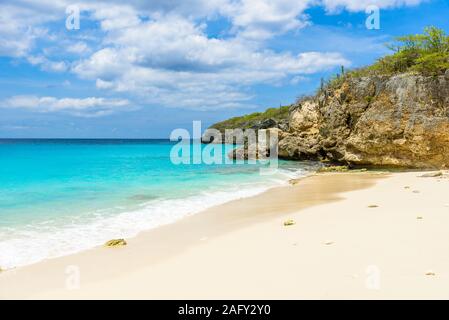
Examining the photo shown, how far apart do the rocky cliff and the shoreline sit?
13752mm

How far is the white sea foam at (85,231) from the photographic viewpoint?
27.5ft

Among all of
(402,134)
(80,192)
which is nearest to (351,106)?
(402,134)

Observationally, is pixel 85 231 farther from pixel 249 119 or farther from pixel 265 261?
pixel 249 119

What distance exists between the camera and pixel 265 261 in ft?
22.0

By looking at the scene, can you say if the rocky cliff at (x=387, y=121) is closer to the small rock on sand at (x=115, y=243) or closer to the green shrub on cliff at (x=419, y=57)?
the green shrub on cliff at (x=419, y=57)

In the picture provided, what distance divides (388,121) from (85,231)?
21112 millimetres

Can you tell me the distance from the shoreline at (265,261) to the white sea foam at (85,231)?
0.64 meters

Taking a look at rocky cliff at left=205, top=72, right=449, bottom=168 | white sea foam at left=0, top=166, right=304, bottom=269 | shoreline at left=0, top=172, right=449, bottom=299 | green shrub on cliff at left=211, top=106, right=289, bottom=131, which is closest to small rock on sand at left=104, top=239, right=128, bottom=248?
shoreline at left=0, top=172, right=449, bottom=299

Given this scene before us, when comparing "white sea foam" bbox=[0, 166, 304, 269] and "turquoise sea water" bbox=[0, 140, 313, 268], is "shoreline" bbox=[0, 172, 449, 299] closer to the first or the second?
"white sea foam" bbox=[0, 166, 304, 269]

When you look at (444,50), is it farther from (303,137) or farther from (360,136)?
(303,137)

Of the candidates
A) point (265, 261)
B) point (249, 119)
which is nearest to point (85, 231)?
point (265, 261)

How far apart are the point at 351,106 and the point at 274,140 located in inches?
535

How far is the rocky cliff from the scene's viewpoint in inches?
923

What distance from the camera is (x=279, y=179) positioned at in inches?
903
